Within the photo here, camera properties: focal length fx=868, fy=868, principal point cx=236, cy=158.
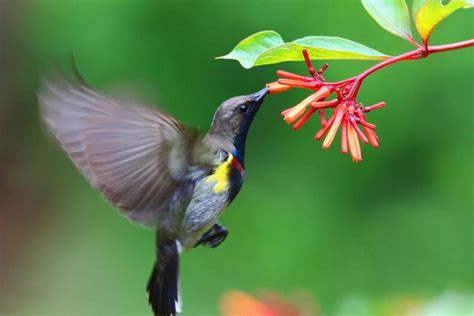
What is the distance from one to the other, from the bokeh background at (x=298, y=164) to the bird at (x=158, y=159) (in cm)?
200

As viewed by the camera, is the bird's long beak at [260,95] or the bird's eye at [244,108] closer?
the bird's long beak at [260,95]

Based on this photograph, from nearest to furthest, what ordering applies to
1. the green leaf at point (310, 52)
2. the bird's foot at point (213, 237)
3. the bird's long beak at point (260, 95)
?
the green leaf at point (310, 52)
the bird's long beak at point (260, 95)
the bird's foot at point (213, 237)

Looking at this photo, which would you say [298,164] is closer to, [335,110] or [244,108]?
[244,108]

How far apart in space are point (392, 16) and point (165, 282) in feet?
2.80

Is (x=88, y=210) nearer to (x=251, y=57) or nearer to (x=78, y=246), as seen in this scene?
(x=78, y=246)

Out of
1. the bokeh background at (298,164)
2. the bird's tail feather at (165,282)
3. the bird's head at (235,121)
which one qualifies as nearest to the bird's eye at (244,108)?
the bird's head at (235,121)

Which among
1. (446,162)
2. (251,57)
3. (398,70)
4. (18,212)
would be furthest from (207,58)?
(251,57)

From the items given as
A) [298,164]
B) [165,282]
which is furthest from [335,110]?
[298,164]

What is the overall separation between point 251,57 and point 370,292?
9.64 ft

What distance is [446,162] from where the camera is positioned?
4164mm

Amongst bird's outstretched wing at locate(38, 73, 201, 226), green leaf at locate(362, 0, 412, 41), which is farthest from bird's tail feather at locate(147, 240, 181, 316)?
green leaf at locate(362, 0, 412, 41)

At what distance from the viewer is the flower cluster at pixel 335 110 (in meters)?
1.42

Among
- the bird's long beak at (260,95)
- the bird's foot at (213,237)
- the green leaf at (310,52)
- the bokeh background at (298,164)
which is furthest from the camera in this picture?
the bokeh background at (298,164)

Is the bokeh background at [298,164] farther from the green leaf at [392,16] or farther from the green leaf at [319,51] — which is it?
the green leaf at [319,51]
